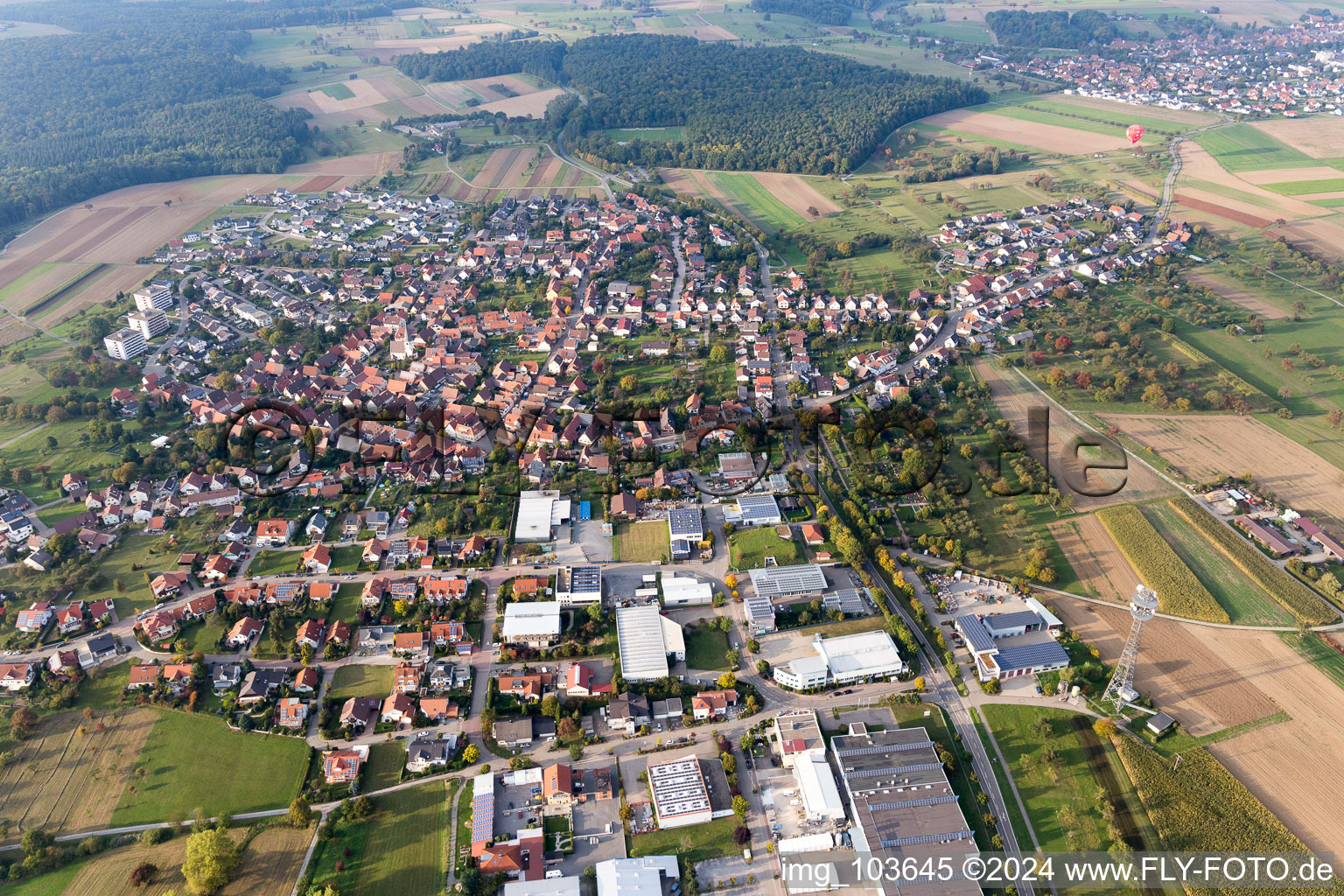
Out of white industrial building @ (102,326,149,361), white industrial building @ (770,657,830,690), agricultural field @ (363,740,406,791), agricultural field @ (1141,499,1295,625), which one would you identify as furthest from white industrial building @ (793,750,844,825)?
white industrial building @ (102,326,149,361)

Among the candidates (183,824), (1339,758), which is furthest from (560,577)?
(1339,758)

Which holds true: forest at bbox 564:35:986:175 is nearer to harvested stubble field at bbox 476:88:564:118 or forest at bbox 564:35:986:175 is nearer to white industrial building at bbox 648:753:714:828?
harvested stubble field at bbox 476:88:564:118

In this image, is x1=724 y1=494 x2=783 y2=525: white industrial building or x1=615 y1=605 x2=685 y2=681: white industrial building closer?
x1=615 y1=605 x2=685 y2=681: white industrial building

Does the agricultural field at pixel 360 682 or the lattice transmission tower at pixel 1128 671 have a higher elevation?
the lattice transmission tower at pixel 1128 671

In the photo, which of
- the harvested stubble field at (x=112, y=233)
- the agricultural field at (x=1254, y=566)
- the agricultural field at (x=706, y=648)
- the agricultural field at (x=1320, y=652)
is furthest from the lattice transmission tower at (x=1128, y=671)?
A: the harvested stubble field at (x=112, y=233)

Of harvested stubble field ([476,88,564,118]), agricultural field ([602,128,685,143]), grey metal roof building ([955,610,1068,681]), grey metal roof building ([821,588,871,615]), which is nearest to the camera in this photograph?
grey metal roof building ([955,610,1068,681])

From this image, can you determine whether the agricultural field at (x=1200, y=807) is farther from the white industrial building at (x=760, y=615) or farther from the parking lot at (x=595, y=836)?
the parking lot at (x=595, y=836)
